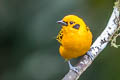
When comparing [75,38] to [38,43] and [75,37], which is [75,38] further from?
[38,43]

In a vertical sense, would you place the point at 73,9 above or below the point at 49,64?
above

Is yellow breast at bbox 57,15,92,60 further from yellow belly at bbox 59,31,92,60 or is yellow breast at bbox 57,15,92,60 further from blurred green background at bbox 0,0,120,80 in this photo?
blurred green background at bbox 0,0,120,80

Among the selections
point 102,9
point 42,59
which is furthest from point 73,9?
point 42,59

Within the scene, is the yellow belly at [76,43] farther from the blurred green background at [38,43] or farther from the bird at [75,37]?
the blurred green background at [38,43]

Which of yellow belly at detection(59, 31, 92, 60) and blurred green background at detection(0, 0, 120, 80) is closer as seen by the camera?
yellow belly at detection(59, 31, 92, 60)

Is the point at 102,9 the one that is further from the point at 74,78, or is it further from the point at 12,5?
the point at 74,78

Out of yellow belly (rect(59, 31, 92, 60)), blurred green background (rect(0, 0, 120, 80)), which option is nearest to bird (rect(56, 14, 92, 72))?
yellow belly (rect(59, 31, 92, 60))

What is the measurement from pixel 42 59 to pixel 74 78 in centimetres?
138

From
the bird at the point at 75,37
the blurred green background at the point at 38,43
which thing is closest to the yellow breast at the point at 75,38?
the bird at the point at 75,37

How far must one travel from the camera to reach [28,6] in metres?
5.21

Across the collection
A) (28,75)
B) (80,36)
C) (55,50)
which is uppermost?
(80,36)

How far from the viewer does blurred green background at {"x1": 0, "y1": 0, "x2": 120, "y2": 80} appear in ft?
16.7

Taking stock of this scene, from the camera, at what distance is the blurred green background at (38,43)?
5082 mm

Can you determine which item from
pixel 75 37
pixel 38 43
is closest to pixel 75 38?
pixel 75 37
